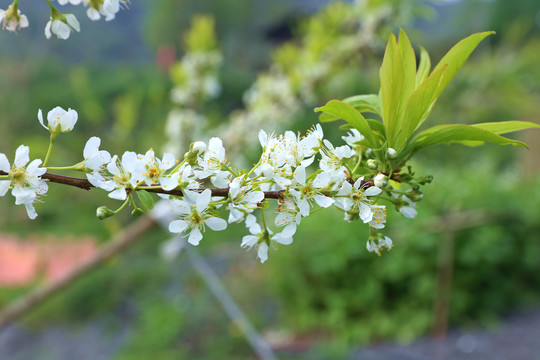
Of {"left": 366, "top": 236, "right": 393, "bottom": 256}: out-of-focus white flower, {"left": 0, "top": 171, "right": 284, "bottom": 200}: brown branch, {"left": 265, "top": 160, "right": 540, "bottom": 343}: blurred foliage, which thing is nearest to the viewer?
{"left": 0, "top": 171, "right": 284, "bottom": 200}: brown branch

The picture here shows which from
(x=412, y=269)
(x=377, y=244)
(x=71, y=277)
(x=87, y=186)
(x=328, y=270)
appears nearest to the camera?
(x=87, y=186)

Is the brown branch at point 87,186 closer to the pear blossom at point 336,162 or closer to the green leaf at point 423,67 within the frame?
the pear blossom at point 336,162

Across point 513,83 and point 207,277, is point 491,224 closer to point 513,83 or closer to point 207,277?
point 207,277

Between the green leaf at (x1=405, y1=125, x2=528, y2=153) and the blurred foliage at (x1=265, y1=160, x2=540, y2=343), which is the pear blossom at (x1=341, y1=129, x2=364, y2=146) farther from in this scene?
the blurred foliage at (x1=265, y1=160, x2=540, y2=343)

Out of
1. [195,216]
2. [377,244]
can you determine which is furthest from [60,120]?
[377,244]

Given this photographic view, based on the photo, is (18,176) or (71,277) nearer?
(18,176)

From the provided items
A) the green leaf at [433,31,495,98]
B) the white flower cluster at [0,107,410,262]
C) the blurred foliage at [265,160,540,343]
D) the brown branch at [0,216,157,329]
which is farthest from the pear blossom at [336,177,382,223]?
the blurred foliage at [265,160,540,343]

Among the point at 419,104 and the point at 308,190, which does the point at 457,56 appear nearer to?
the point at 419,104
